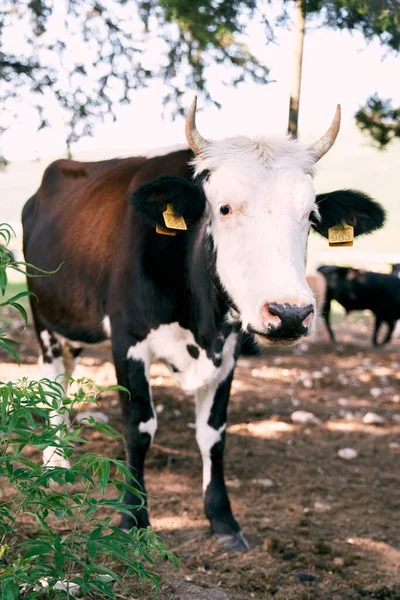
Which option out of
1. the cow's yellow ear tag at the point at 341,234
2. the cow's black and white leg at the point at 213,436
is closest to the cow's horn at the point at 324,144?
the cow's yellow ear tag at the point at 341,234

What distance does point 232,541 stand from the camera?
3670 millimetres

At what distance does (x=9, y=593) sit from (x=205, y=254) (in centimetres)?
234

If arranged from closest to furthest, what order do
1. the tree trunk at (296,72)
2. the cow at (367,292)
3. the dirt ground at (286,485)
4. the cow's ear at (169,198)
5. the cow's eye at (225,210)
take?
the dirt ground at (286,485), the cow's eye at (225,210), the cow's ear at (169,198), the tree trunk at (296,72), the cow at (367,292)

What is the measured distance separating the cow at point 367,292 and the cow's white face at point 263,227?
303 inches

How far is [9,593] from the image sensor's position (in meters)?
1.56

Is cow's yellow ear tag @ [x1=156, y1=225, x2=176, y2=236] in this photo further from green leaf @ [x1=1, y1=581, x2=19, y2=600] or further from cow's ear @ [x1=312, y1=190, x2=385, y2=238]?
green leaf @ [x1=1, y1=581, x2=19, y2=600]

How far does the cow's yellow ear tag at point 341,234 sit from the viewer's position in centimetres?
381

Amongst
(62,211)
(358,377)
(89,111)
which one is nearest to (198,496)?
(62,211)

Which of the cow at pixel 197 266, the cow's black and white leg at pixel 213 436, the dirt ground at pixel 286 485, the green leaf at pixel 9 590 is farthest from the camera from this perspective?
the cow's black and white leg at pixel 213 436

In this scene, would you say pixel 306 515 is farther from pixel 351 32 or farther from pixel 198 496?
pixel 351 32

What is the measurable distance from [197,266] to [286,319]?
1076mm

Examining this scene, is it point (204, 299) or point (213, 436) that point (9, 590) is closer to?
point (204, 299)

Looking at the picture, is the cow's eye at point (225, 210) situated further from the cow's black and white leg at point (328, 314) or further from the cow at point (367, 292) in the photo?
the cow at point (367, 292)

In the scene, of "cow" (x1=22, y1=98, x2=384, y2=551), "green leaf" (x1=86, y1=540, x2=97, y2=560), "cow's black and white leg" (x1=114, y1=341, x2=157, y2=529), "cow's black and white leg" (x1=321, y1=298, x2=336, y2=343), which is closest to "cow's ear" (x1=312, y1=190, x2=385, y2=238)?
"cow" (x1=22, y1=98, x2=384, y2=551)
